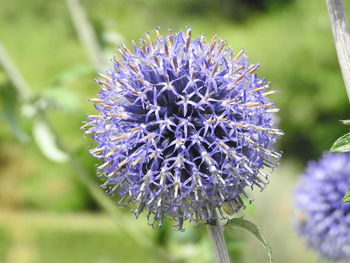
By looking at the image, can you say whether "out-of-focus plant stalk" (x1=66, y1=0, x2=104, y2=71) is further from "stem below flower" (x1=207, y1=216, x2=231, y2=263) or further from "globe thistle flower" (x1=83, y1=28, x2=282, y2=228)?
"stem below flower" (x1=207, y1=216, x2=231, y2=263)

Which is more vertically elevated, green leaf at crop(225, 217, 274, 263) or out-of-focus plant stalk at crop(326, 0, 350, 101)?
out-of-focus plant stalk at crop(326, 0, 350, 101)

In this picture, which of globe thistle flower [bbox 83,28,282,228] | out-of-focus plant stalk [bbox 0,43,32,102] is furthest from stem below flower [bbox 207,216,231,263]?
out-of-focus plant stalk [bbox 0,43,32,102]

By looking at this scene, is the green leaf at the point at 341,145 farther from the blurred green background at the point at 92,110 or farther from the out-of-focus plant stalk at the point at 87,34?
the blurred green background at the point at 92,110

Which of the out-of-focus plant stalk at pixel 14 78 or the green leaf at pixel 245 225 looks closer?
the green leaf at pixel 245 225

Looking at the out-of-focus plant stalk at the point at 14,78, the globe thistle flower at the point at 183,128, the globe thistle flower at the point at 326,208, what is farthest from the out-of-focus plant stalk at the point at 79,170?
the globe thistle flower at the point at 183,128

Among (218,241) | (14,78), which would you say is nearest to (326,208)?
(218,241)

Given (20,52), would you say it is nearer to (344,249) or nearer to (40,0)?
(40,0)
